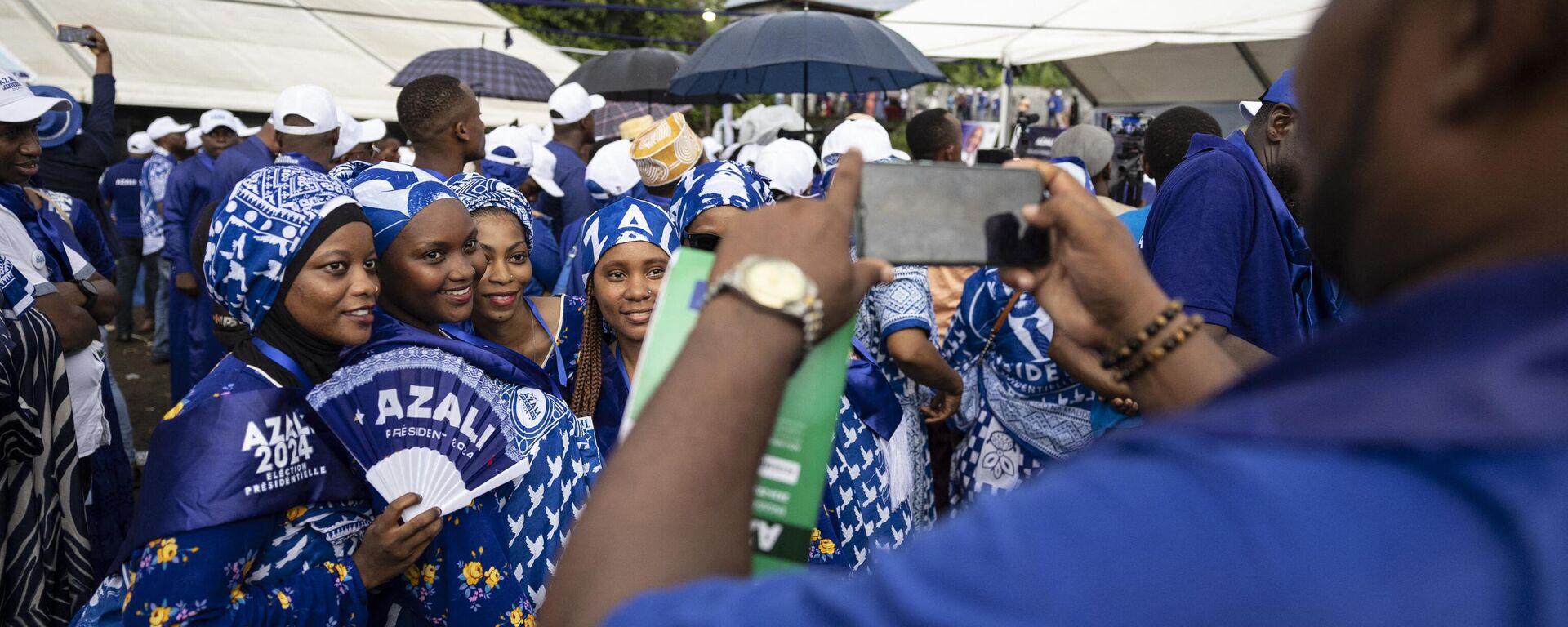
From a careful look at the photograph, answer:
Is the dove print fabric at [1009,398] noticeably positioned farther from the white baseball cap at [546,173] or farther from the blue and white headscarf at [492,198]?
the white baseball cap at [546,173]

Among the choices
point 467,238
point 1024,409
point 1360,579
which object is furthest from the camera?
point 1024,409

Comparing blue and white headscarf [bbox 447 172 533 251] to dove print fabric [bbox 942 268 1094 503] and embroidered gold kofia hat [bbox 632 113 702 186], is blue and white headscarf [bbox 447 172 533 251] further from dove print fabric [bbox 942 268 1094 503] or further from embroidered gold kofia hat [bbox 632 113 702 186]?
dove print fabric [bbox 942 268 1094 503]

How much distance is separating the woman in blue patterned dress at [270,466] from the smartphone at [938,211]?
1.50 meters

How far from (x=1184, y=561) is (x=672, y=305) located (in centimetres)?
51

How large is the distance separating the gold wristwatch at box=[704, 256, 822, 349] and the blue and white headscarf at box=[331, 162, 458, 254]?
216 cm

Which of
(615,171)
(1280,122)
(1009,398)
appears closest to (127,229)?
(615,171)

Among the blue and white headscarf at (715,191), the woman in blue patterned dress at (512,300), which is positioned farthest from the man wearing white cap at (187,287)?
the blue and white headscarf at (715,191)

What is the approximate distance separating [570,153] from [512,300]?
4.36 meters

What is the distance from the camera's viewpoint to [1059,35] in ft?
33.9

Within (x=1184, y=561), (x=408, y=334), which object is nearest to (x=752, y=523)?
(x=1184, y=561)

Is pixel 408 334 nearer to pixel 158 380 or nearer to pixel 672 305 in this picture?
pixel 672 305

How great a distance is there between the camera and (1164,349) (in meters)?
1.27

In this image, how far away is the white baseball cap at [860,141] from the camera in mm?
5957

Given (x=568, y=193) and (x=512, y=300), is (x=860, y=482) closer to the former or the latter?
(x=512, y=300)
